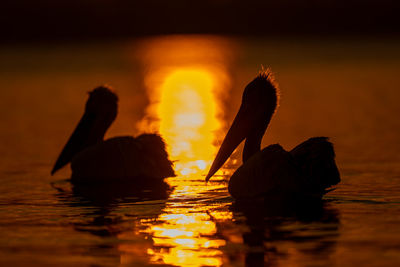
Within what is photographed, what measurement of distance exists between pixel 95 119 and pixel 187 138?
2974 mm

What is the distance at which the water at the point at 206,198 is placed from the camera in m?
7.66

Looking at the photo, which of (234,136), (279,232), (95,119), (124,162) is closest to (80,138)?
(95,119)

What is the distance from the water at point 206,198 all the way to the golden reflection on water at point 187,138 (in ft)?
0.09

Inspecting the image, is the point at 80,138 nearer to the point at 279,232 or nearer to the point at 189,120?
the point at 279,232

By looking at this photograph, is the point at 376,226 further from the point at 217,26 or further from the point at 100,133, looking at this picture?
the point at 217,26

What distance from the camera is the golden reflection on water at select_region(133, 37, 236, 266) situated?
7.88 meters

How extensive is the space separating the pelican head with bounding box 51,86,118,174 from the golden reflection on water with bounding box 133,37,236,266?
3.58 feet

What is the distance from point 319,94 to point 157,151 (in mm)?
11232

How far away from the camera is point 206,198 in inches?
403

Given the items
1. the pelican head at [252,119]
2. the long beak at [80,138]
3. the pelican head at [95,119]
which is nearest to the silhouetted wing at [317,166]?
the pelican head at [252,119]

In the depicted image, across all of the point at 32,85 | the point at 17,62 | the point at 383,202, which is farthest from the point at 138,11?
the point at 383,202

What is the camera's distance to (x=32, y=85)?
90.0ft

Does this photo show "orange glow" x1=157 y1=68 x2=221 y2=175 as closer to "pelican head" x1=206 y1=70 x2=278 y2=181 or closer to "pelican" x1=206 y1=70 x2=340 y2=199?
"pelican head" x1=206 y1=70 x2=278 y2=181

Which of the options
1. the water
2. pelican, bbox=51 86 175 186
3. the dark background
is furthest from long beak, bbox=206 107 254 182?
the dark background
